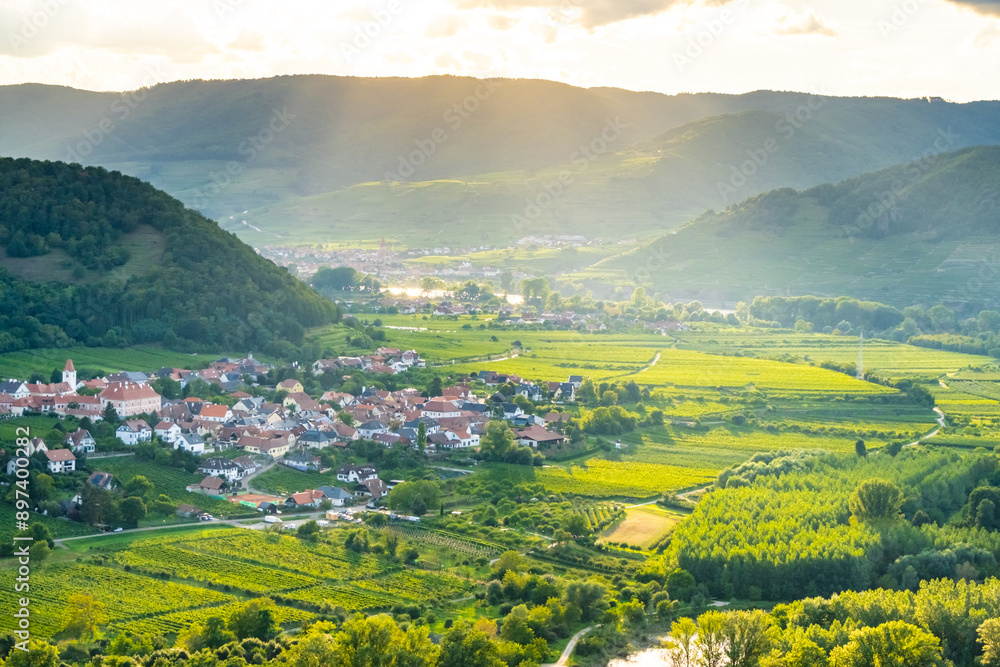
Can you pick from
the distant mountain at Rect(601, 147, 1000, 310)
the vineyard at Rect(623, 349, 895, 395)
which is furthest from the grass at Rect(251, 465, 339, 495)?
the distant mountain at Rect(601, 147, 1000, 310)

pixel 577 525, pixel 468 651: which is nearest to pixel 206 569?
pixel 468 651

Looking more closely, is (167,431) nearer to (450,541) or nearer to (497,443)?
(497,443)

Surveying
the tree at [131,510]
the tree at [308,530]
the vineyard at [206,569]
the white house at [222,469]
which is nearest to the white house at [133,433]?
the white house at [222,469]

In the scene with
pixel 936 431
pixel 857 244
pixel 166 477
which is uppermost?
pixel 857 244

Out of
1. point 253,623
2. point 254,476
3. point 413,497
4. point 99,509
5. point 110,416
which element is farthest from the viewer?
point 110,416

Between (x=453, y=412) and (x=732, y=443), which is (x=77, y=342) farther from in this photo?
(x=732, y=443)
